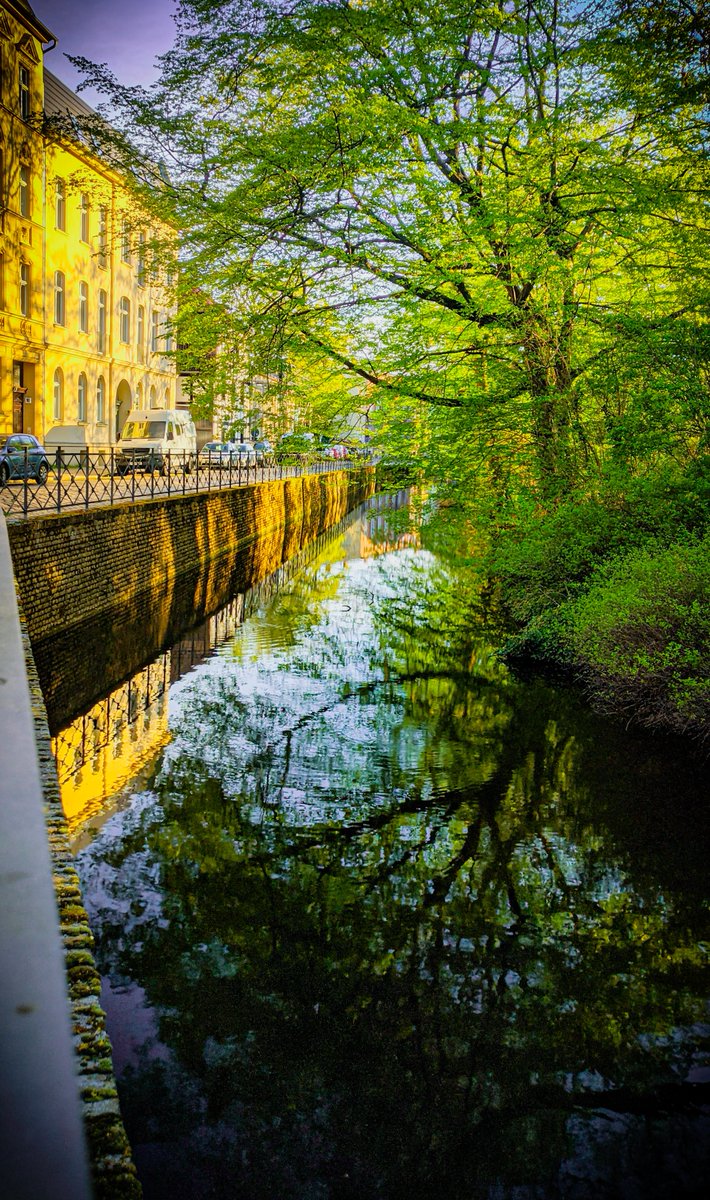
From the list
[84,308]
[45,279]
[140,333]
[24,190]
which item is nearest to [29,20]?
[24,190]

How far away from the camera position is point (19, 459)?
73.6ft

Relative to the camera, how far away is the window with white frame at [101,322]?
41.6 m

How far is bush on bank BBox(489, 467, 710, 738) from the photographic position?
1117 cm

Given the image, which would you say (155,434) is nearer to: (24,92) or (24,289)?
(24,289)

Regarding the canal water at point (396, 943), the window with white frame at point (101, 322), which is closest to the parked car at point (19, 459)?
the canal water at point (396, 943)

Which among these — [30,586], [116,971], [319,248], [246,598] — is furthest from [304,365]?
[116,971]

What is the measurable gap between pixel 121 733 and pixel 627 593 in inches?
244

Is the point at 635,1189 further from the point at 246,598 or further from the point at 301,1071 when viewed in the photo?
the point at 246,598

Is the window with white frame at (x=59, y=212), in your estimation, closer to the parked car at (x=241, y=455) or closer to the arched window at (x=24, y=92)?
the arched window at (x=24, y=92)

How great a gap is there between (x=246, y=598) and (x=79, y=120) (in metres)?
11.4

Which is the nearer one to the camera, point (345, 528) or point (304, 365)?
point (304, 365)

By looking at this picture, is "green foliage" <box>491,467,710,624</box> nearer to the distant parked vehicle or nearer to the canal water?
the canal water

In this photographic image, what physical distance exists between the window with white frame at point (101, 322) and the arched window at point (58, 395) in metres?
4.79

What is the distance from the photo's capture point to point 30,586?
1428 cm
